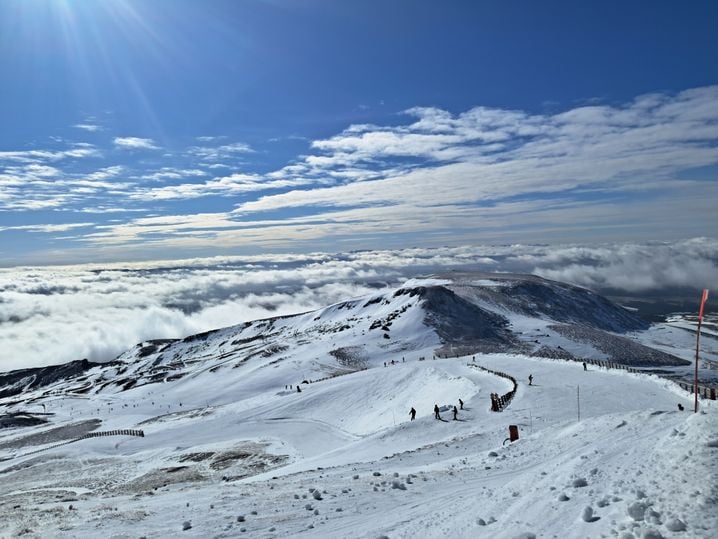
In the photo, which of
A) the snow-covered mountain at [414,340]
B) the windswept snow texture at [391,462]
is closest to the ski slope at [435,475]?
the windswept snow texture at [391,462]

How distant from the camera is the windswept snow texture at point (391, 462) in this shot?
35.5 ft

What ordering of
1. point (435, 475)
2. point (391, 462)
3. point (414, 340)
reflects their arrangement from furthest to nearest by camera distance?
point (414, 340)
point (391, 462)
point (435, 475)

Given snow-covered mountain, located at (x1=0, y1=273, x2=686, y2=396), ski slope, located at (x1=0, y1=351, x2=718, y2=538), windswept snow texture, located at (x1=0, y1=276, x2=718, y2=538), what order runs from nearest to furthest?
1. ski slope, located at (x1=0, y1=351, x2=718, y2=538)
2. windswept snow texture, located at (x1=0, y1=276, x2=718, y2=538)
3. snow-covered mountain, located at (x1=0, y1=273, x2=686, y2=396)

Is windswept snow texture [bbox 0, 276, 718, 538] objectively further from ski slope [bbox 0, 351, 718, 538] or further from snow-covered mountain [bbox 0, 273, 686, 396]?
snow-covered mountain [bbox 0, 273, 686, 396]

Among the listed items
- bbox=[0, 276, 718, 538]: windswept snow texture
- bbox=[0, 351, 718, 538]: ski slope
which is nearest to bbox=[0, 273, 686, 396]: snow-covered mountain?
bbox=[0, 276, 718, 538]: windswept snow texture

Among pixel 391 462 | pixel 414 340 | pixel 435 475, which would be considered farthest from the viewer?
pixel 414 340

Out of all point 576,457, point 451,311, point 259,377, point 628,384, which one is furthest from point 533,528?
point 451,311

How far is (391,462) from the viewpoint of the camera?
67.9ft

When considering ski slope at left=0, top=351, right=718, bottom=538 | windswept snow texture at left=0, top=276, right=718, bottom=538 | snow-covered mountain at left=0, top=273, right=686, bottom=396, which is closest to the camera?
ski slope at left=0, top=351, right=718, bottom=538

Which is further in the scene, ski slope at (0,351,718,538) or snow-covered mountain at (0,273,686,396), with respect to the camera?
snow-covered mountain at (0,273,686,396)

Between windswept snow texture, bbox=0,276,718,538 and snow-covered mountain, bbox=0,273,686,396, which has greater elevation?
windswept snow texture, bbox=0,276,718,538

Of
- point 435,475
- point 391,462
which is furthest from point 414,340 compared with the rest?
point 435,475

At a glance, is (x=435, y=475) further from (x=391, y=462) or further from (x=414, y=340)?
(x=414, y=340)

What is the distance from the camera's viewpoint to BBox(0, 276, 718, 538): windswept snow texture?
10812mm
